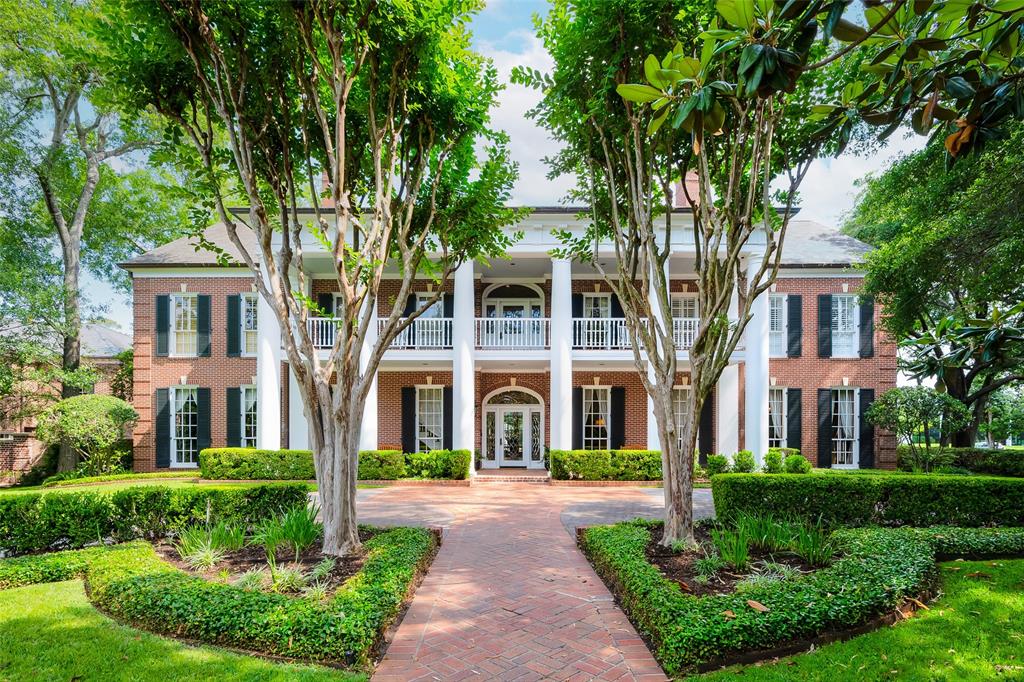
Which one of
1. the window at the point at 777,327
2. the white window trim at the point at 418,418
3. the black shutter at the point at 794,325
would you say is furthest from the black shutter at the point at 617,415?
the black shutter at the point at 794,325

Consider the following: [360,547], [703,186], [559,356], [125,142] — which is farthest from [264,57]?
[125,142]

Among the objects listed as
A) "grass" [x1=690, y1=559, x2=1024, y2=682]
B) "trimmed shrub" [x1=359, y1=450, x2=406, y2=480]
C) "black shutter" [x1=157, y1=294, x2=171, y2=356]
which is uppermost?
"black shutter" [x1=157, y1=294, x2=171, y2=356]

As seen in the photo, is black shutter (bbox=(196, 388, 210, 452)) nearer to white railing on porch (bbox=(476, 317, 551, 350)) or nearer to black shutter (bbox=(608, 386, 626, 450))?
white railing on porch (bbox=(476, 317, 551, 350))

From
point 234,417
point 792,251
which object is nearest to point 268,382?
point 234,417

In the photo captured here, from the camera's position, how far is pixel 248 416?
1736cm

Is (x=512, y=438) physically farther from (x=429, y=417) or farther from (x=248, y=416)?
(x=248, y=416)

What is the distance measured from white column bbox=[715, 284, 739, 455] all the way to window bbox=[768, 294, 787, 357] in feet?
7.00

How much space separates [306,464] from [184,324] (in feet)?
24.0

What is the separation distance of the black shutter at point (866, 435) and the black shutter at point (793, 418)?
198 cm

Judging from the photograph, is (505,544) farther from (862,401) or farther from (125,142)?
(125,142)

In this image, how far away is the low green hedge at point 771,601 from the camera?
379cm

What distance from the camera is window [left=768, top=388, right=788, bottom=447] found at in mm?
17312

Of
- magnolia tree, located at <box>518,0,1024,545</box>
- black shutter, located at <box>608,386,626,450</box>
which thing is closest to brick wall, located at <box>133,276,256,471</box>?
black shutter, located at <box>608,386,626,450</box>

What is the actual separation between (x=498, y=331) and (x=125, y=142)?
1680 centimetres
